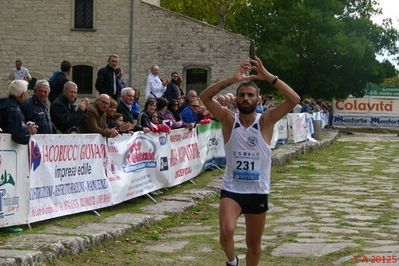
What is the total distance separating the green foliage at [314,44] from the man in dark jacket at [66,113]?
36934mm

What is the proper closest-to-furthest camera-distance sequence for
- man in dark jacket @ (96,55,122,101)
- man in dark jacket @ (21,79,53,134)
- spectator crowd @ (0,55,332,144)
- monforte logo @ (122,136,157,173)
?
spectator crowd @ (0,55,332,144)
man in dark jacket @ (21,79,53,134)
monforte logo @ (122,136,157,173)
man in dark jacket @ (96,55,122,101)

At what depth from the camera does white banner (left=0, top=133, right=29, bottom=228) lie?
9.66m

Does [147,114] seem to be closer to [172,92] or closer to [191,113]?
Result: [191,113]

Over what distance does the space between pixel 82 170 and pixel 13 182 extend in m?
1.82

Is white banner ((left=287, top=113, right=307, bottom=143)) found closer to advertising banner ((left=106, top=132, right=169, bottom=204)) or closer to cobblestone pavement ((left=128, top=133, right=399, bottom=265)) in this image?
A: cobblestone pavement ((left=128, top=133, right=399, bottom=265))

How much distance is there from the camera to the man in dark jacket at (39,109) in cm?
1128

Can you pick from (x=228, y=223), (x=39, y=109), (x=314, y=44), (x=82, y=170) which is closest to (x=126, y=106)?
(x=82, y=170)

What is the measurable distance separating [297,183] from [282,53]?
1245 inches

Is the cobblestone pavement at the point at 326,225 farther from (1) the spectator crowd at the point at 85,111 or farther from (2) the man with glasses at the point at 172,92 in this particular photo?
(2) the man with glasses at the point at 172,92

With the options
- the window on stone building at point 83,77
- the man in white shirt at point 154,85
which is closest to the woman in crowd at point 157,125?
the man in white shirt at point 154,85

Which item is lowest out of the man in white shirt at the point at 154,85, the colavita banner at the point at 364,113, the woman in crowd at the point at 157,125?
the colavita banner at the point at 364,113

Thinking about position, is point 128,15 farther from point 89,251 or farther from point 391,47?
point 89,251

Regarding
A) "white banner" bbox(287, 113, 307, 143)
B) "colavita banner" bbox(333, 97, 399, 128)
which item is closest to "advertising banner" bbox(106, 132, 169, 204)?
"white banner" bbox(287, 113, 307, 143)

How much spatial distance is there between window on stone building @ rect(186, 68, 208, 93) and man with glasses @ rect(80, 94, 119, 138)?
2660cm
